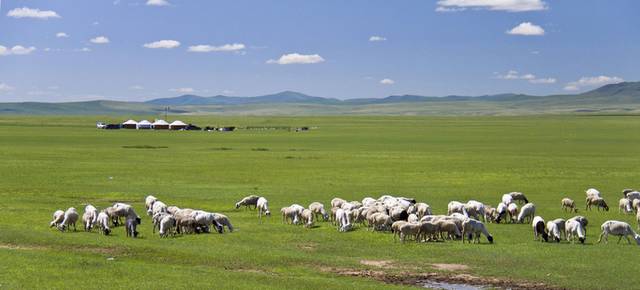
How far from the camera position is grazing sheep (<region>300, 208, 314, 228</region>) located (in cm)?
3025

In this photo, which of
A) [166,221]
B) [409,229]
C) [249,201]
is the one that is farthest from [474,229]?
[249,201]

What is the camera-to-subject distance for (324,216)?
106 feet

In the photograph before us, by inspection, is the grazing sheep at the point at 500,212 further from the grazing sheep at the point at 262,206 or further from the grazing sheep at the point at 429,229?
the grazing sheep at the point at 262,206

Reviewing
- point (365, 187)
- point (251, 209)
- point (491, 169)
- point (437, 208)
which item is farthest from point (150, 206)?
point (491, 169)

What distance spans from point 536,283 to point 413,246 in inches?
218

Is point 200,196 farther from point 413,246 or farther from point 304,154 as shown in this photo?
point 304,154

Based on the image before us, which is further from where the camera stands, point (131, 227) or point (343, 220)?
point (343, 220)

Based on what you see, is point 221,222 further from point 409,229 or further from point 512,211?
point 512,211

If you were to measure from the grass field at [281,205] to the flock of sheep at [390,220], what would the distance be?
0.54 m

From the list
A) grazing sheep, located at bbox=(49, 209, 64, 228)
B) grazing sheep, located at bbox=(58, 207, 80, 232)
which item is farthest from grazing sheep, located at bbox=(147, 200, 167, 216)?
grazing sheep, located at bbox=(49, 209, 64, 228)

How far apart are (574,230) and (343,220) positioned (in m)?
8.02

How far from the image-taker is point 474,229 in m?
26.6

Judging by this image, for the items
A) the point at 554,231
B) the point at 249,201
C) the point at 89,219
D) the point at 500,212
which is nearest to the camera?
the point at 554,231

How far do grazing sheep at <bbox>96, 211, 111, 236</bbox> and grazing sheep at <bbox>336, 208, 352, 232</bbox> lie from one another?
8.11 meters
